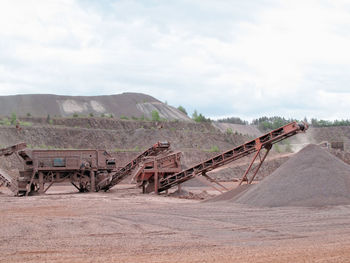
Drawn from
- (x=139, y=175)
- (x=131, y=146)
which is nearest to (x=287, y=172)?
(x=139, y=175)

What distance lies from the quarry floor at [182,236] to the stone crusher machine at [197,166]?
23.0ft

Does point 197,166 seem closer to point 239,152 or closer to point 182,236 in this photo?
point 239,152

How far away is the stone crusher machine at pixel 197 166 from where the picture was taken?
79.0 ft

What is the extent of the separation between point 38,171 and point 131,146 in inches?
1398

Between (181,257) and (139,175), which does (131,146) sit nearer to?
(139,175)

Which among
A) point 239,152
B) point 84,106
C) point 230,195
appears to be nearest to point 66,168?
point 239,152

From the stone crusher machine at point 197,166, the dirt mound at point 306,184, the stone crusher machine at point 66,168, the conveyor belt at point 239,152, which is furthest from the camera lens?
the stone crusher machine at point 66,168

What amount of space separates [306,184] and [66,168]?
1632 cm

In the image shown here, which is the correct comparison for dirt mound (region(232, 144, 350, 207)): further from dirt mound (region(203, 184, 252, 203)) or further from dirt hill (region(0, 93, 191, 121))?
dirt hill (region(0, 93, 191, 121))

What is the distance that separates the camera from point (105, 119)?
237 feet

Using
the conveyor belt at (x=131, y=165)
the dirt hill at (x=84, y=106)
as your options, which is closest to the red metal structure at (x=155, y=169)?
the conveyor belt at (x=131, y=165)

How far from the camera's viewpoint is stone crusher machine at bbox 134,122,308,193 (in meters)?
24.1

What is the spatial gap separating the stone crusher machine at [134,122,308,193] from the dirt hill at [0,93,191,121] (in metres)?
62.4

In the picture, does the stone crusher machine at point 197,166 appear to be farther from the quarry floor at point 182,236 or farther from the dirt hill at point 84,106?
the dirt hill at point 84,106
